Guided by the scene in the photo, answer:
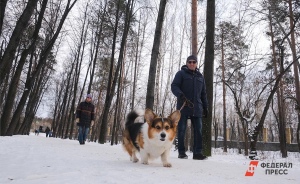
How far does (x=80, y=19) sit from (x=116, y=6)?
7.18 metres

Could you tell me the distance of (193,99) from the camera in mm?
5523

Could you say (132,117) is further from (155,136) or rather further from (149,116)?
(155,136)

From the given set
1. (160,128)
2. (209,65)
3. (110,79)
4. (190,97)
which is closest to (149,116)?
(160,128)

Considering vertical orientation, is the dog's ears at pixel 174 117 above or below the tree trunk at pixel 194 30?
below

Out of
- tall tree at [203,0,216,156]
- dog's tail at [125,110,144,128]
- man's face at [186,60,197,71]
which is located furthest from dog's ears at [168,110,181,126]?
tall tree at [203,0,216,156]

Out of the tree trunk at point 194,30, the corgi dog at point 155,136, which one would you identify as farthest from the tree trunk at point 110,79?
the corgi dog at point 155,136

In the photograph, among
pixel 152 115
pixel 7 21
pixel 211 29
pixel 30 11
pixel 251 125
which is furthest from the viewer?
pixel 7 21

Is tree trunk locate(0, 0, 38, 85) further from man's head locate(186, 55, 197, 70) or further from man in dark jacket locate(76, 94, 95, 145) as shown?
man in dark jacket locate(76, 94, 95, 145)

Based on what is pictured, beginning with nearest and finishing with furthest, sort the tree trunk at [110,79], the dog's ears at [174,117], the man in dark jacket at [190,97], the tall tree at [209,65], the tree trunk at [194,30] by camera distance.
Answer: the dog's ears at [174,117] → the man in dark jacket at [190,97] → the tall tree at [209,65] → the tree trunk at [194,30] → the tree trunk at [110,79]

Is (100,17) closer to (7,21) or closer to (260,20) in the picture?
(7,21)

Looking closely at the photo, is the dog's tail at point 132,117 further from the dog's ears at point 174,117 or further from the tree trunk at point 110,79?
the tree trunk at point 110,79

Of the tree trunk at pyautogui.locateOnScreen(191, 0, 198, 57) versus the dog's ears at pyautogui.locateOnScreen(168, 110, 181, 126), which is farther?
the tree trunk at pyautogui.locateOnScreen(191, 0, 198, 57)

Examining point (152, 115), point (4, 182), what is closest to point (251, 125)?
point (152, 115)

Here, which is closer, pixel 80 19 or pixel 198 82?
pixel 198 82
